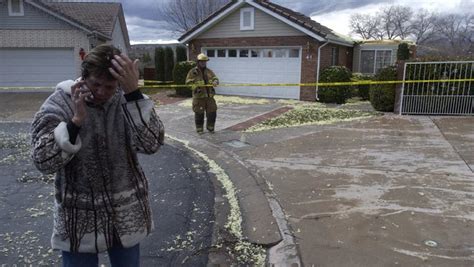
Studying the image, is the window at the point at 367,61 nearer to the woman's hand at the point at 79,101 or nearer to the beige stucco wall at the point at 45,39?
the beige stucco wall at the point at 45,39

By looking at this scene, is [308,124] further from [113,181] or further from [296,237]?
[113,181]

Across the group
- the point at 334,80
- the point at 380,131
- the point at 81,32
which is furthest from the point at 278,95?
the point at 81,32

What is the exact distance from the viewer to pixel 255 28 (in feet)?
57.1

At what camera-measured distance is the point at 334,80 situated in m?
15.7

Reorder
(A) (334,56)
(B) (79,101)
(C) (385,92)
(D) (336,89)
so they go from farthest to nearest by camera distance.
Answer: (A) (334,56) < (D) (336,89) < (C) (385,92) < (B) (79,101)

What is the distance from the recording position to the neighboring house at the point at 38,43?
20.2m

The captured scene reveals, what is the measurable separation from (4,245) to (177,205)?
1868 millimetres

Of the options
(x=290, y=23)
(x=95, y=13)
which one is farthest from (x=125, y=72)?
(x=95, y=13)

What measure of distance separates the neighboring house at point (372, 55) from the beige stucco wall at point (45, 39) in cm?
1473

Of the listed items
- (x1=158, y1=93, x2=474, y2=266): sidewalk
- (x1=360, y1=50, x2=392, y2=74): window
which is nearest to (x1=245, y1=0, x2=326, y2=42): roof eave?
(x1=158, y1=93, x2=474, y2=266): sidewalk

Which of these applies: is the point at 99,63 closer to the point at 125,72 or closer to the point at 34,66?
the point at 125,72

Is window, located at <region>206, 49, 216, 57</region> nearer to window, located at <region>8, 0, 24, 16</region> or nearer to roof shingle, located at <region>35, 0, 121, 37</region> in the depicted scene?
roof shingle, located at <region>35, 0, 121, 37</region>

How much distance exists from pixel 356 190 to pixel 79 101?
419cm

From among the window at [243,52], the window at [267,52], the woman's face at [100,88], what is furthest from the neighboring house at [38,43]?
the woman's face at [100,88]
